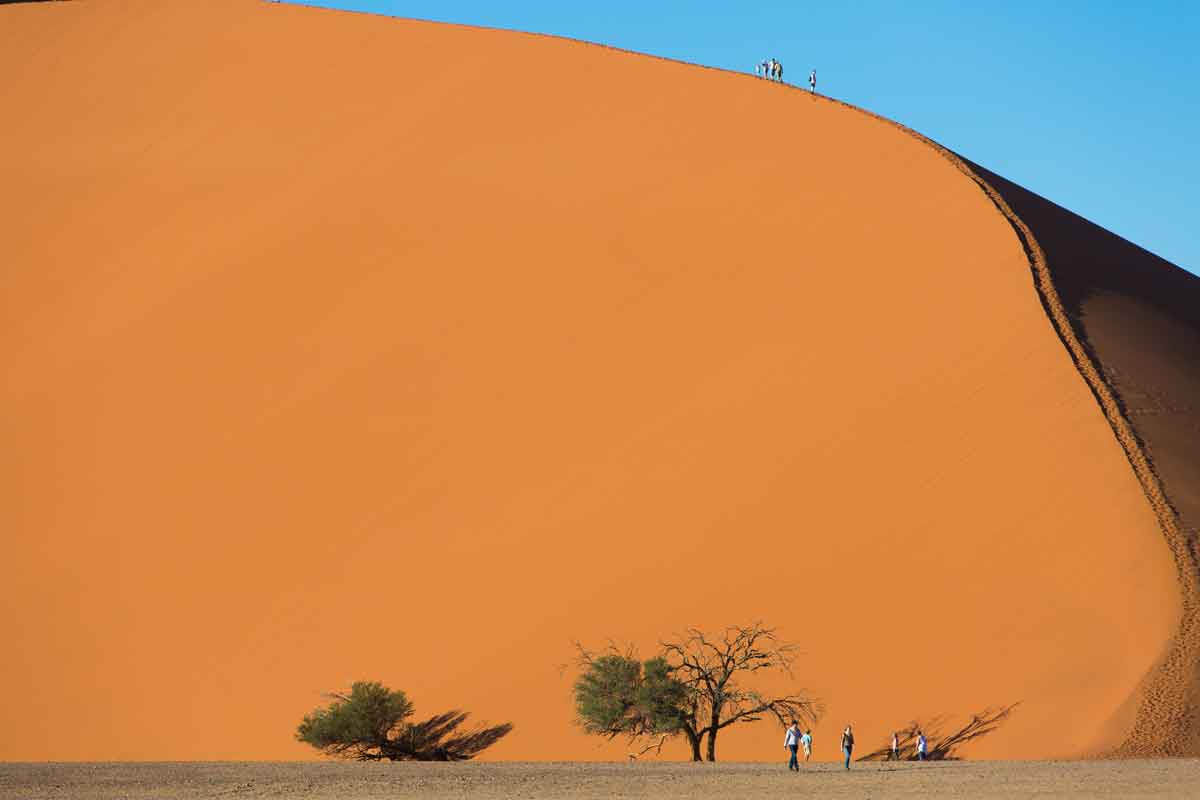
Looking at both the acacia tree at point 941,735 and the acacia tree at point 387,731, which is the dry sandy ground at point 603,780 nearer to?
the acacia tree at point 941,735

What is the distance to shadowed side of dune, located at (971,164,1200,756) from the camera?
20984 millimetres

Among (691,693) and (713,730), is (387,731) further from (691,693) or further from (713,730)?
(713,730)

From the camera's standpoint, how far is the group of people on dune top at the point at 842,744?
63.9 feet

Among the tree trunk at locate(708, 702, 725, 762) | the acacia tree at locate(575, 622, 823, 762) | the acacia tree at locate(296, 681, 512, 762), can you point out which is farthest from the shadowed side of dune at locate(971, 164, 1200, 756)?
the acacia tree at locate(296, 681, 512, 762)

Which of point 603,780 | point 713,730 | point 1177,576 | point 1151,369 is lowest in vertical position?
point 603,780

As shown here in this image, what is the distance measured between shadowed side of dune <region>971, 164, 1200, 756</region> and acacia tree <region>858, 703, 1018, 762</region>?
1644 millimetres

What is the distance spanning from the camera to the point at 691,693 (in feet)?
74.6

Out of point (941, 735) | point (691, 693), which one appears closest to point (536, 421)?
point (691, 693)

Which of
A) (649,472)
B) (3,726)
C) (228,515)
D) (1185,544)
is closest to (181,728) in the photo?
(3,726)

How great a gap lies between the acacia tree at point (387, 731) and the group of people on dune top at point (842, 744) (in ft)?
13.5

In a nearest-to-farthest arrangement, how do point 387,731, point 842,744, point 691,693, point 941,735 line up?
point 842,744 → point 941,735 → point 691,693 → point 387,731

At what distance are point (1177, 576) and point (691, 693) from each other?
258 inches

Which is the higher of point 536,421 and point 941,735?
point 536,421

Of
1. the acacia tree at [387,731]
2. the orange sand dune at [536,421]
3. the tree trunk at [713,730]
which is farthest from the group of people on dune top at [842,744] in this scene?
the acacia tree at [387,731]
